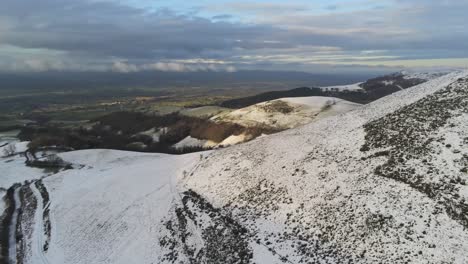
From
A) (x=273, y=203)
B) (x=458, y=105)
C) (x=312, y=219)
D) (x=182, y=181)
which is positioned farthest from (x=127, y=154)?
(x=458, y=105)

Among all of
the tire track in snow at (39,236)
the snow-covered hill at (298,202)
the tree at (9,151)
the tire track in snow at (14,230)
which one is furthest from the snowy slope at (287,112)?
the tire track in snow at (39,236)

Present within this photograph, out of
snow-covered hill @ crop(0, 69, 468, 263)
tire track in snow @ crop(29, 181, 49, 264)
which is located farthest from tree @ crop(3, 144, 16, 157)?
tire track in snow @ crop(29, 181, 49, 264)

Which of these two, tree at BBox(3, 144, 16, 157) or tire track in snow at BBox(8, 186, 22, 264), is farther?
tree at BBox(3, 144, 16, 157)

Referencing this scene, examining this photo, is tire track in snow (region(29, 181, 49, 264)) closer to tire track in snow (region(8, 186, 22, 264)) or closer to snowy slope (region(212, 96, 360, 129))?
tire track in snow (region(8, 186, 22, 264))

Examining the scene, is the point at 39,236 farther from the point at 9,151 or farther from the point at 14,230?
the point at 9,151

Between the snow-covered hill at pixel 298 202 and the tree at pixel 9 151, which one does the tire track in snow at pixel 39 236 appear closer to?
the snow-covered hill at pixel 298 202
